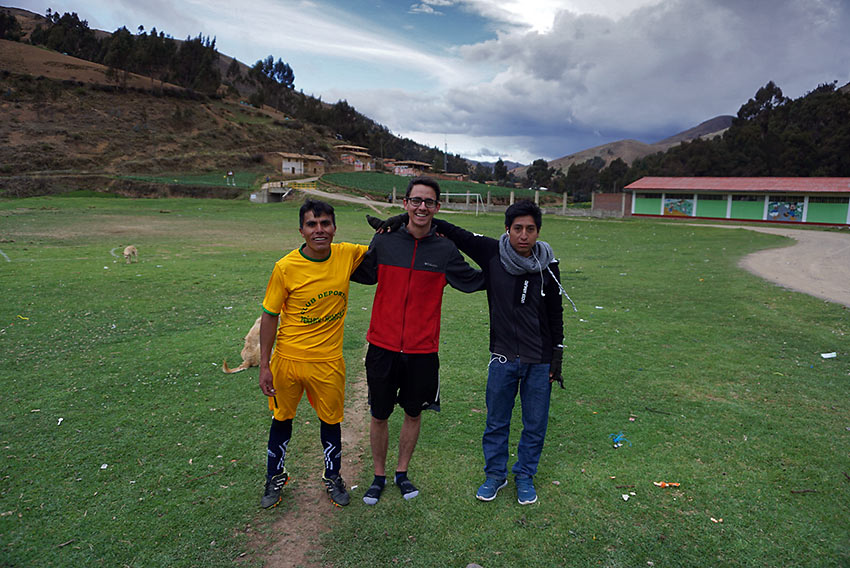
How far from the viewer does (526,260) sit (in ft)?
11.0

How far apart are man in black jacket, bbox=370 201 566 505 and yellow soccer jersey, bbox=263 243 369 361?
0.55 meters

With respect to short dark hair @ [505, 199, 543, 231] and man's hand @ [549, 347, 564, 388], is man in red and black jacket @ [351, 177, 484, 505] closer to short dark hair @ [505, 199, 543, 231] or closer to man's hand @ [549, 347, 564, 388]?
short dark hair @ [505, 199, 543, 231]

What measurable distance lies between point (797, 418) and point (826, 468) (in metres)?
1.01

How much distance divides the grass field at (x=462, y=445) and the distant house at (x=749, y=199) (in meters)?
38.0

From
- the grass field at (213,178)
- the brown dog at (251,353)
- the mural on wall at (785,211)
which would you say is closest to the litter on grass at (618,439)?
the brown dog at (251,353)

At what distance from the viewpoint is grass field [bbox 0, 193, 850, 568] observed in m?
3.04

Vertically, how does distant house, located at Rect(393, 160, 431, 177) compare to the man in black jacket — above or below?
above

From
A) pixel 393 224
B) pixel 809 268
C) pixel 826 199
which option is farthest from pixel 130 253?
pixel 826 199

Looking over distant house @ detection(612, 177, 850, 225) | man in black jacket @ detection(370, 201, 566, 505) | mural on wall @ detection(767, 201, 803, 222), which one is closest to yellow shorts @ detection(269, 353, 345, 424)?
man in black jacket @ detection(370, 201, 566, 505)

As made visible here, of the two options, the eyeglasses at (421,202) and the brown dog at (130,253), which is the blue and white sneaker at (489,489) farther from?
the brown dog at (130,253)

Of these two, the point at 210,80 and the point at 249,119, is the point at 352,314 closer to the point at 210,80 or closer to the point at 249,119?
the point at 249,119

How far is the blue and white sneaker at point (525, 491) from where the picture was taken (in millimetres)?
3432

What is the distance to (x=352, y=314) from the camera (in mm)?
8922

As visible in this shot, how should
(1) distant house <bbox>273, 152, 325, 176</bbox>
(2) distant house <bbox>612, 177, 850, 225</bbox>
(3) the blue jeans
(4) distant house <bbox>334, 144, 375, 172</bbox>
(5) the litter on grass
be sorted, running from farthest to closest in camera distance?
(4) distant house <bbox>334, 144, 375, 172</bbox>
(1) distant house <bbox>273, 152, 325, 176</bbox>
(2) distant house <bbox>612, 177, 850, 225</bbox>
(5) the litter on grass
(3) the blue jeans
